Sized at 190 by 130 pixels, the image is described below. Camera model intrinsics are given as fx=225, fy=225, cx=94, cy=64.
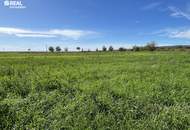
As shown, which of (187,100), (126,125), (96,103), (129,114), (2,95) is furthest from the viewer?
(2,95)

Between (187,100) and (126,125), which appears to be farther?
(187,100)

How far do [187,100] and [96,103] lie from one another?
3532mm

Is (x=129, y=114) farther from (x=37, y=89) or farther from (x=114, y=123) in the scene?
(x=37, y=89)

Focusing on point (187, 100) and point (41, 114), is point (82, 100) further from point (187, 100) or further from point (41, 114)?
point (187, 100)

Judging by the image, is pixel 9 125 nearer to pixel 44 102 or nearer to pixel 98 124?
pixel 44 102

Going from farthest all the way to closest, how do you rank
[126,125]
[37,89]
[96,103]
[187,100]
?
[37,89]
[187,100]
[96,103]
[126,125]

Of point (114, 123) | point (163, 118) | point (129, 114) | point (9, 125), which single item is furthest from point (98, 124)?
point (9, 125)

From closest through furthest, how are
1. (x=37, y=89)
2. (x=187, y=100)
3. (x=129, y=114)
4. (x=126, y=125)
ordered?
(x=126, y=125) → (x=129, y=114) → (x=187, y=100) → (x=37, y=89)

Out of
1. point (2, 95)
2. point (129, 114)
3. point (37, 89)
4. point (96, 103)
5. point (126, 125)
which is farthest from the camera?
point (37, 89)

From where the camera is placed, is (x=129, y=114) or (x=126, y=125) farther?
(x=129, y=114)

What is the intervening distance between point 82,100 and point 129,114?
1855 millimetres

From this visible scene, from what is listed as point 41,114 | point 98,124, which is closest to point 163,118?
point 98,124

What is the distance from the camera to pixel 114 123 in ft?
19.9

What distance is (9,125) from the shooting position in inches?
243
